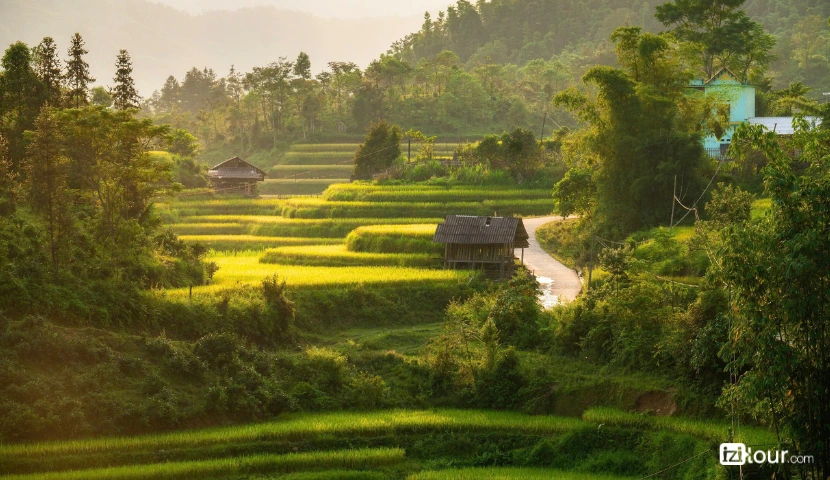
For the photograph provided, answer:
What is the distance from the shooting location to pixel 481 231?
100ft

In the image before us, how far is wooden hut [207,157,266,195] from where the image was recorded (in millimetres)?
48750

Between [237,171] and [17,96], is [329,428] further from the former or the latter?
[237,171]

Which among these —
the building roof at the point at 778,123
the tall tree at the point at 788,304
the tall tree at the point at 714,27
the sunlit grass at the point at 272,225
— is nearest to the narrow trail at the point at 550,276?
the sunlit grass at the point at 272,225

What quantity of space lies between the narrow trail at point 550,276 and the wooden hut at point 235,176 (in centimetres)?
1755

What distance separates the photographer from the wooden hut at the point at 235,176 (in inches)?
1919

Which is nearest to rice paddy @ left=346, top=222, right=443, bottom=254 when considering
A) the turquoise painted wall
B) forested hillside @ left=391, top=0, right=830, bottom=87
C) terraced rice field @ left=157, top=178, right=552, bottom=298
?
terraced rice field @ left=157, top=178, right=552, bottom=298

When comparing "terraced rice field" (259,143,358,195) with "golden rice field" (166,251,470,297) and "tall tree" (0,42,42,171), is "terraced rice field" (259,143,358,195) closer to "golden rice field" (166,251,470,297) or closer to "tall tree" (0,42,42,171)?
"golden rice field" (166,251,470,297)

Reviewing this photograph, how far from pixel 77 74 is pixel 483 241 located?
13847 mm

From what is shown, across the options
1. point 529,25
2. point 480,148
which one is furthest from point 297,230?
point 529,25

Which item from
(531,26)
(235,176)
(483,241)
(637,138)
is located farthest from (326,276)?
(531,26)

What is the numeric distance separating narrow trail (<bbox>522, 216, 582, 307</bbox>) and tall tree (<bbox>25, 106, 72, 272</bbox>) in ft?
40.0

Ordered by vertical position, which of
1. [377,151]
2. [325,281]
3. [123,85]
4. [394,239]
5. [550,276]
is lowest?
[550,276]

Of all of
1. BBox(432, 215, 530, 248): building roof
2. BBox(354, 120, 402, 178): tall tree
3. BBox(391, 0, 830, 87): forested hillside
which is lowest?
BBox(432, 215, 530, 248): building roof

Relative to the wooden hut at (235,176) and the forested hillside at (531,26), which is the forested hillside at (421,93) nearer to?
the forested hillside at (531,26)
